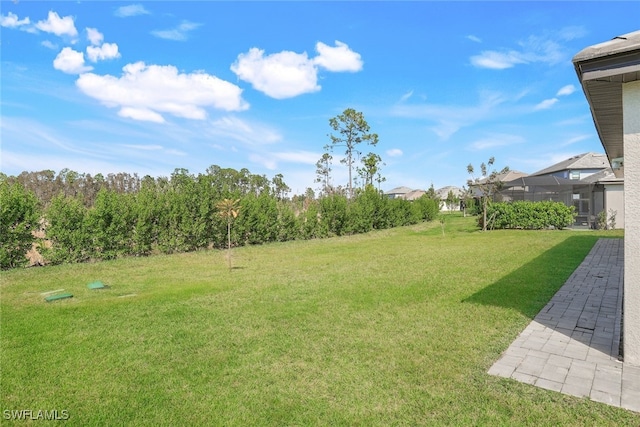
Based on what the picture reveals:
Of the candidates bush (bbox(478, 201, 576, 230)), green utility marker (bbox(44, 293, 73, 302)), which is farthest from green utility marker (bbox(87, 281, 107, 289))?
bush (bbox(478, 201, 576, 230))

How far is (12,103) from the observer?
7.06 metres

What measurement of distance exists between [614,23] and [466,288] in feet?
20.2

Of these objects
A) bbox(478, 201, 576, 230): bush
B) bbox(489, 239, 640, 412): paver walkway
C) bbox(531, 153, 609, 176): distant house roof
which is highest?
bbox(531, 153, 609, 176): distant house roof

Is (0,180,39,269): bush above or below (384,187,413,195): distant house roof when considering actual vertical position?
below

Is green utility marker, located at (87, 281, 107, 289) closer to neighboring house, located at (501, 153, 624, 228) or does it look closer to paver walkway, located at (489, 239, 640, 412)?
paver walkway, located at (489, 239, 640, 412)

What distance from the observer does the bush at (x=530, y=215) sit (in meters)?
19.7

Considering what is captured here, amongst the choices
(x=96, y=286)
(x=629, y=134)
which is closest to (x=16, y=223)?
(x=96, y=286)

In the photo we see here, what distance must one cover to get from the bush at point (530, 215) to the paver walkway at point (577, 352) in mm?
15700

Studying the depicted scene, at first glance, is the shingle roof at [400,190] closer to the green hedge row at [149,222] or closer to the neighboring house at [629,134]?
the green hedge row at [149,222]

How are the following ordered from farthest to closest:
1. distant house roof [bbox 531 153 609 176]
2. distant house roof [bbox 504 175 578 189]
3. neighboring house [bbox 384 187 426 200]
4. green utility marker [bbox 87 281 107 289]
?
neighboring house [bbox 384 187 426 200]
distant house roof [bbox 531 153 609 176]
distant house roof [bbox 504 175 578 189]
green utility marker [bbox 87 281 107 289]

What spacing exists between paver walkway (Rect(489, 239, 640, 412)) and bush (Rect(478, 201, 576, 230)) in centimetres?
1570

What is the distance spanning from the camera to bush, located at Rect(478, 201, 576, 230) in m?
19.7

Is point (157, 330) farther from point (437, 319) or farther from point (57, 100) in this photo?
point (57, 100)

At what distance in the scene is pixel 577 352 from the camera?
3678mm
